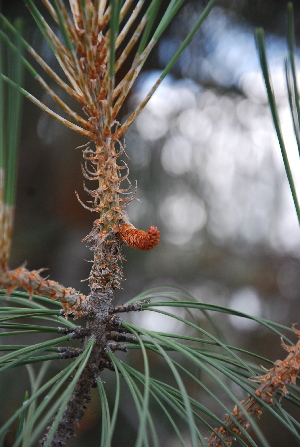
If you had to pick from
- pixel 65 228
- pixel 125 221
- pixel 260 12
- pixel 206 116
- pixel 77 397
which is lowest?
pixel 77 397

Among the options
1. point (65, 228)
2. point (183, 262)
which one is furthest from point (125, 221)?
point (183, 262)

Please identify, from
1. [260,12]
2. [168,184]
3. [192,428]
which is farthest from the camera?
[168,184]

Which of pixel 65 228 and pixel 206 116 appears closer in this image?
pixel 65 228

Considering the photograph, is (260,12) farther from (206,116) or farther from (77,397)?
(77,397)

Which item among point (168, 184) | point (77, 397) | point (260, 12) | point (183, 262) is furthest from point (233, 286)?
point (77, 397)

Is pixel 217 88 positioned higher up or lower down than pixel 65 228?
higher up

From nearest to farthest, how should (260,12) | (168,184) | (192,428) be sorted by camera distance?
(192,428), (260,12), (168,184)

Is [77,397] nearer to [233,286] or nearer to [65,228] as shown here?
[65,228]
